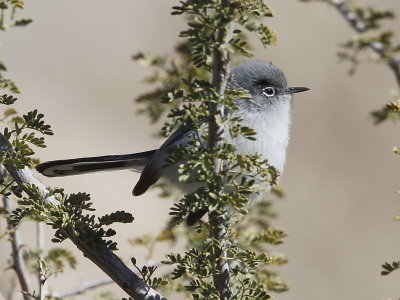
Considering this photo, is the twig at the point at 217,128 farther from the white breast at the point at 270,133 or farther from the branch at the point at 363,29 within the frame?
the white breast at the point at 270,133

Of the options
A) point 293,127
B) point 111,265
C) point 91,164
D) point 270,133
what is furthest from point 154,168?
point 293,127

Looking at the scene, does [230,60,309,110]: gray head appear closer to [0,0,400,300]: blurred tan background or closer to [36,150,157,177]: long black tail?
[36,150,157,177]: long black tail

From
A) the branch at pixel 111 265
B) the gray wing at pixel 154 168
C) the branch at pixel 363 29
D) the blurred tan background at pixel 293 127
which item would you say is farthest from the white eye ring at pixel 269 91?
the blurred tan background at pixel 293 127

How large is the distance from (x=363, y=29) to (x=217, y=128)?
1380mm

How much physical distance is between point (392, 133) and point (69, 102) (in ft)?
15.7

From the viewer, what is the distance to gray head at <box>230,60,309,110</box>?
3898mm

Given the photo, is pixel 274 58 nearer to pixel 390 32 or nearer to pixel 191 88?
pixel 390 32

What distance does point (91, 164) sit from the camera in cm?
359

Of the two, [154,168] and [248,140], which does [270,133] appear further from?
[154,168]

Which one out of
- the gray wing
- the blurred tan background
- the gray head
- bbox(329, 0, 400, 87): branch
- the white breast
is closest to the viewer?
bbox(329, 0, 400, 87): branch

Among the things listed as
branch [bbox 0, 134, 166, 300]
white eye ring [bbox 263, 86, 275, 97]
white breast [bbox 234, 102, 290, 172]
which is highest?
white eye ring [bbox 263, 86, 275, 97]

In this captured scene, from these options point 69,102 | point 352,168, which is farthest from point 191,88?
point 69,102

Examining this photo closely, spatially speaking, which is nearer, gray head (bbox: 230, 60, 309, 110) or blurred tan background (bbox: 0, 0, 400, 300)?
gray head (bbox: 230, 60, 309, 110)

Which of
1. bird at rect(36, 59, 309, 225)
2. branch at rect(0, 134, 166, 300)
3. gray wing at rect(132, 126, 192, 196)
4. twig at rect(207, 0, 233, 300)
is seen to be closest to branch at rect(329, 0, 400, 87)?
bird at rect(36, 59, 309, 225)
